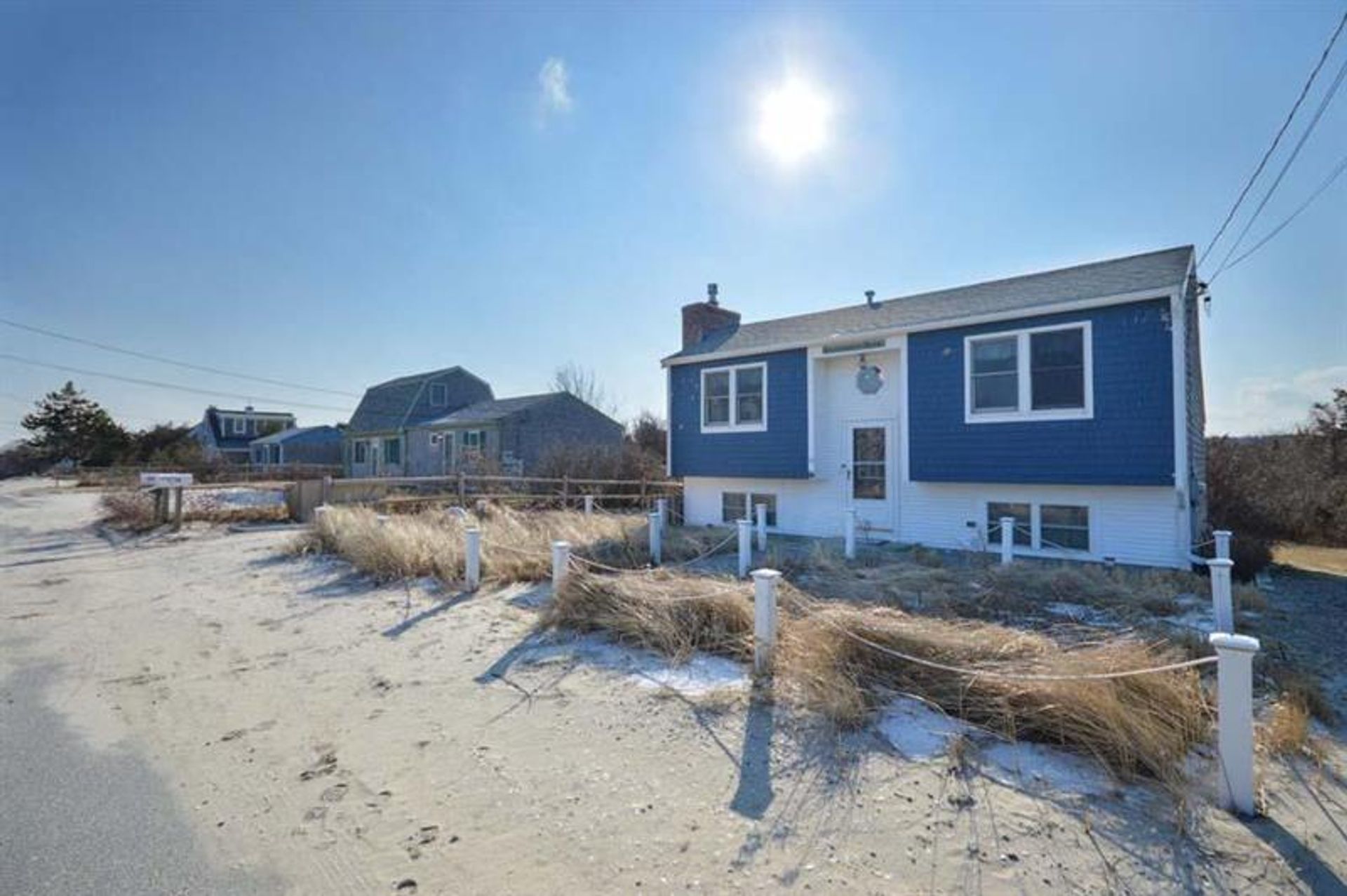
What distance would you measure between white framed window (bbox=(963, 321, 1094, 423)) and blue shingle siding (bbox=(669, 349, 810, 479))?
345 cm

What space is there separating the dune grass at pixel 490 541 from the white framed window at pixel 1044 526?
530 centimetres

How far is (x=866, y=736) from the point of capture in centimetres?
400

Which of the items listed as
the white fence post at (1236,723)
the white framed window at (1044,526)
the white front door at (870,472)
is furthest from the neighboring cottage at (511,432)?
the white fence post at (1236,723)

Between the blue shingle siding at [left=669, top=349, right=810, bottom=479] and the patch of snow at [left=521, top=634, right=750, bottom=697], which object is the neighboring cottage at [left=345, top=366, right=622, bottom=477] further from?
the patch of snow at [left=521, top=634, right=750, bottom=697]

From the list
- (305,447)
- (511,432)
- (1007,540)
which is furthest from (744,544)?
(305,447)

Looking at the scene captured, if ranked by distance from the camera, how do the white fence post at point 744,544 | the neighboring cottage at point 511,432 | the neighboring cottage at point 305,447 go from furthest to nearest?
the neighboring cottage at point 305,447 < the neighboring cottage at point 511,432 < the white fence post at point 744,544

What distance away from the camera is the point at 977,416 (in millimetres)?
11828

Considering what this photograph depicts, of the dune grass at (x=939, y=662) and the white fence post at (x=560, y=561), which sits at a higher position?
the white fence post at (x=560, y=561)

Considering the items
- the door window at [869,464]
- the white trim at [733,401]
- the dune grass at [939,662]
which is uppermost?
the white trim at [733,401]

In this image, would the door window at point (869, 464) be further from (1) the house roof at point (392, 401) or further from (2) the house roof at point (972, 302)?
(1) the house roof at point (392, 401)

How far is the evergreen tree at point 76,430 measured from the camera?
4941 centimetres

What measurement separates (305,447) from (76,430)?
1810 centimetres

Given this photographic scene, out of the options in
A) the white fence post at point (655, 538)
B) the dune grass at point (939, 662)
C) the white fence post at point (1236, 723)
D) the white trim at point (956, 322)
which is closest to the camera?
the white fence post at point (1236, 723)

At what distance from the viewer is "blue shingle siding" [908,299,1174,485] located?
1012 cm
